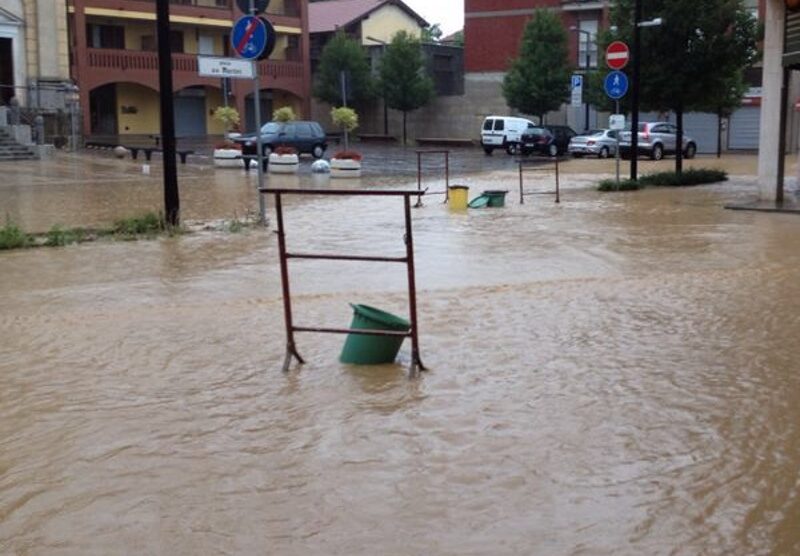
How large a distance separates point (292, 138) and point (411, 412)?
3222cm

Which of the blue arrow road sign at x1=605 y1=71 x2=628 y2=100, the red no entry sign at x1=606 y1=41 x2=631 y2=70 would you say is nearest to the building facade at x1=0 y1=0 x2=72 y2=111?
the blue arrow road sign at x1=605 y1=71 x2=628 y2=100

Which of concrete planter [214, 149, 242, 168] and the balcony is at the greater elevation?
the balcony

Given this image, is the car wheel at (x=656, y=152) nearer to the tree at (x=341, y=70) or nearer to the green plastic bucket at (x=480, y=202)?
the green plastic bucket at (x=480, y=202)

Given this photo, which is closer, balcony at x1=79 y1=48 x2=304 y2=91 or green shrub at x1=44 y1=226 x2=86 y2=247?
green shrub at x1=44 y1=226 x2=86 y2=247

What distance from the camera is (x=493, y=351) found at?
7070 mm

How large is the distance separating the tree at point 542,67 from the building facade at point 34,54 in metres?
23.2

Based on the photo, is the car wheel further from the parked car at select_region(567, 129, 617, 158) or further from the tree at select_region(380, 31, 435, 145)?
the tree at select_region(380, 31, 435, 145)

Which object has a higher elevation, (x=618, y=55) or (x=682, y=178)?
(x=618, y=55)

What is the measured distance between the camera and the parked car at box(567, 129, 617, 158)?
134 ft

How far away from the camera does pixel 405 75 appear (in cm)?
5603

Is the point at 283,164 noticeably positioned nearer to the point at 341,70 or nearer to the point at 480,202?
the point at 480,202

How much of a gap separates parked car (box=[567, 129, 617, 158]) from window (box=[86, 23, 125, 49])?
81.6ft

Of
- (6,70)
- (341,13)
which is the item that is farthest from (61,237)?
(341,13)

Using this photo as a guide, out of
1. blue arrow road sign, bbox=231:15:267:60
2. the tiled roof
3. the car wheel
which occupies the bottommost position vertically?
the car wheel
